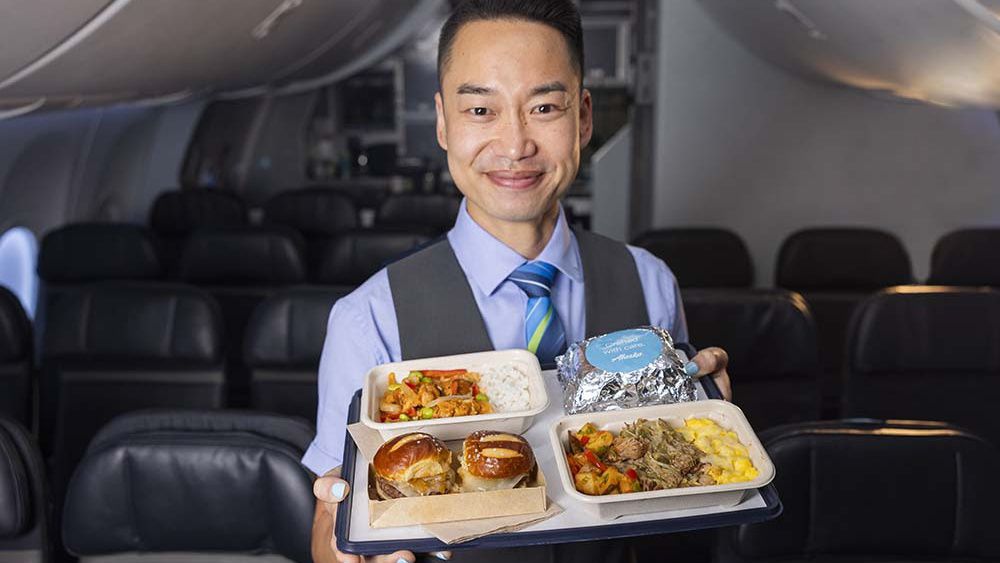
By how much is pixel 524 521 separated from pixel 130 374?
2348 mm

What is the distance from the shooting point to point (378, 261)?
4.51 m

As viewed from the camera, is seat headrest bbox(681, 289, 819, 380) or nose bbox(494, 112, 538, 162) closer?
nose bbox(494, 112, 538, 162)

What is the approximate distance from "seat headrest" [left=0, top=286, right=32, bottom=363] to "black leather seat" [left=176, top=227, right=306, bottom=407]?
1174 mm

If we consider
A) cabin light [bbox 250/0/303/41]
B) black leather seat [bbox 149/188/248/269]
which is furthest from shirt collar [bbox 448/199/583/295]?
black leather seat [bbox 149/188/248/269]

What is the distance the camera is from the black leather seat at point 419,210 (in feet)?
19.6

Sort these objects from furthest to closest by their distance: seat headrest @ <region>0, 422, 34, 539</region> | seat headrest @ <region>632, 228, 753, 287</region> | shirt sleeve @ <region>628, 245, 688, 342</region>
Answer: seat headrest @ <region>632, 228, 753, 287</region> < seat headrest @ <region>0, 422, 34, 539</region> < shirt sleeve @ <region>628, 245, 688, 342</region>

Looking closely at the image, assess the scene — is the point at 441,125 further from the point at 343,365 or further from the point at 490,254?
the point at 343,365

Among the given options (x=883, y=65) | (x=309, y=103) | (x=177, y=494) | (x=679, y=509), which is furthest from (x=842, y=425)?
(x=309, y=103)

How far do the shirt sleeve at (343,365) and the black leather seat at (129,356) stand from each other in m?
1.63

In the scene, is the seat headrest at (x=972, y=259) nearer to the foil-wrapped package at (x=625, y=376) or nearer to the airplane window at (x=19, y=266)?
the foil-wrapped package at (x=625, y=376)

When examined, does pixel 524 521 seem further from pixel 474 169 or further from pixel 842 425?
pixel 842 425

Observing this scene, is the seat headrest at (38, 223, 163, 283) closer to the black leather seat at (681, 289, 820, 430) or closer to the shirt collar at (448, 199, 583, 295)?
the black leather seat at (681, 289, 820, 430)

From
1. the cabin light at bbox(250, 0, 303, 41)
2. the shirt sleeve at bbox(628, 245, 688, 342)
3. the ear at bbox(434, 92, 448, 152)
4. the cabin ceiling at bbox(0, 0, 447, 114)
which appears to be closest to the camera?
the ear at bbox(434, 92, 448, 152)

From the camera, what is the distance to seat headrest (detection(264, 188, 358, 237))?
626 centimetres
